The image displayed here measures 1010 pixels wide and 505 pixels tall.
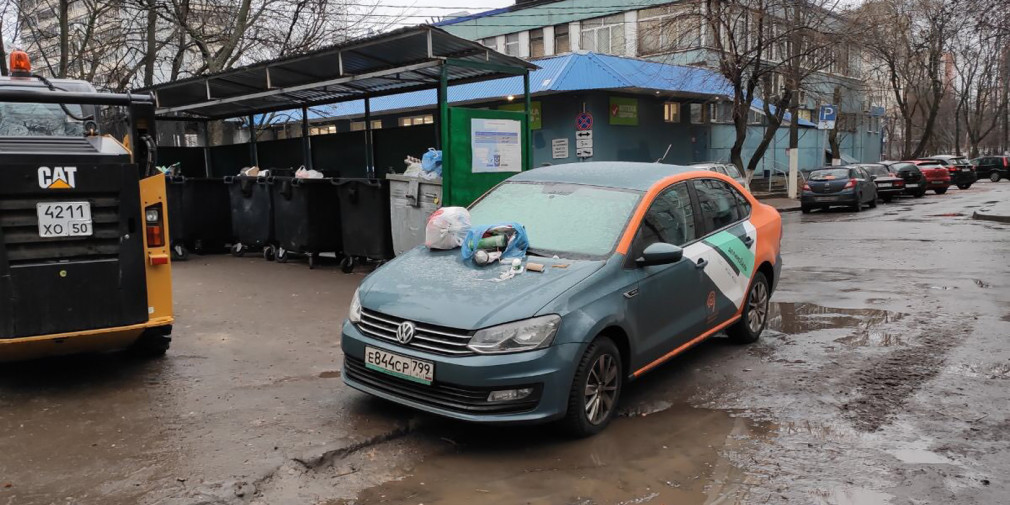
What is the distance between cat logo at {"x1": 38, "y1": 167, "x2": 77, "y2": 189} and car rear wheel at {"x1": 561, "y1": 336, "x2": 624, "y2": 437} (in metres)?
3.51

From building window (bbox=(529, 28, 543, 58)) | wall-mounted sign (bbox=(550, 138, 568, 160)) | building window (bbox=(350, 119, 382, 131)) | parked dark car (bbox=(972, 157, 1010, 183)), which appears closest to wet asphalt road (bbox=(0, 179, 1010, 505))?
wall-mounted sign (bbox=(550, 138, 568, 160))

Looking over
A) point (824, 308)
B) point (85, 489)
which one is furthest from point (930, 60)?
point (85, 489)

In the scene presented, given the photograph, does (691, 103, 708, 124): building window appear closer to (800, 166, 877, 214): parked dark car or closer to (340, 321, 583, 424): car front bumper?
(800, 166, 877, 214): parked dark car

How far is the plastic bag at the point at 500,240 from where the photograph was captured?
477cm

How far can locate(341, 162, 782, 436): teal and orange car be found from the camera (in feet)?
13.1

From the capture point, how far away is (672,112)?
27.8 metres

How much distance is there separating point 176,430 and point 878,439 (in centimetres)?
421

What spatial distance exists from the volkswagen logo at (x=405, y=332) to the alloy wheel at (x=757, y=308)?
342cm

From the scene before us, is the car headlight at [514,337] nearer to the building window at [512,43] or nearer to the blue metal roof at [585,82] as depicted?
the blue metal roof at [585,82]

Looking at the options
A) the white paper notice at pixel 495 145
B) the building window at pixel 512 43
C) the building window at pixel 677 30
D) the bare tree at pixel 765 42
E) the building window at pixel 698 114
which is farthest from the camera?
the building window at pixel 512 43

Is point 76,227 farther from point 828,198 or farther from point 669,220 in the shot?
point 828,198

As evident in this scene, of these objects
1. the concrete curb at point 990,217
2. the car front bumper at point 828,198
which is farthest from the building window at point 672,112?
the concrete curb at point 990,217

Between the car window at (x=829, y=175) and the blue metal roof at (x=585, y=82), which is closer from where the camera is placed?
the blue metal roof at (x=585, y=82)

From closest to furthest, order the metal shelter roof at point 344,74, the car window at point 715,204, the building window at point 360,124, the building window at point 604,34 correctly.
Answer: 1. the car window at point 715,204
2. the metal shelter roof at point 344,74
3. the building window at point 360,124
4. the building window at point 604,34
